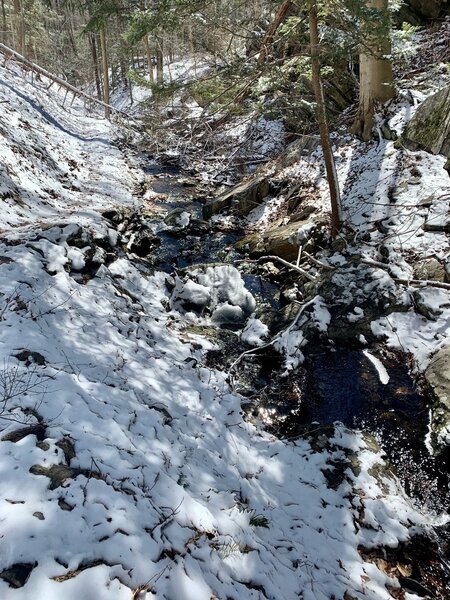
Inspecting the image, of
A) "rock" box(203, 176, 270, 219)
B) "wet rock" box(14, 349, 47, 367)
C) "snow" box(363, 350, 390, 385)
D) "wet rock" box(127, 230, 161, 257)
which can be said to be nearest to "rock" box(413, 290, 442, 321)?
"snow" box(363, 350, 390, 385)

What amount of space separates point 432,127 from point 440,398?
22.9 feet

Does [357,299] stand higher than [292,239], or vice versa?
A: [292,239]

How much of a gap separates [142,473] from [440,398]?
4076mm

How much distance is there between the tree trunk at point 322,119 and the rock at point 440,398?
4.16m

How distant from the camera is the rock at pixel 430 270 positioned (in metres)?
6.72

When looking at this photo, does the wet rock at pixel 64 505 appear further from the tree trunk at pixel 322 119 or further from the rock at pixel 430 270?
the tree trunk at pixel 322 119

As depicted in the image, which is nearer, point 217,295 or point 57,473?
point 57,473

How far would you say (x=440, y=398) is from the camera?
4.95m

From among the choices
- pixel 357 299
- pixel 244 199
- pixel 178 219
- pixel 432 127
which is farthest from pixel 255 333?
pixel 244 199

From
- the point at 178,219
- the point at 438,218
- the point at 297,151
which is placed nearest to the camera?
the point at 438,218

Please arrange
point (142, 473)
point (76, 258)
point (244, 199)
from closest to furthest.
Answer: point (142, 473)
point (76, 258)
point (244, 199)

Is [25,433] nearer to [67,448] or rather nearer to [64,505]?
[67,448]

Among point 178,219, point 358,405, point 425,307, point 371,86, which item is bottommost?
point 358,405

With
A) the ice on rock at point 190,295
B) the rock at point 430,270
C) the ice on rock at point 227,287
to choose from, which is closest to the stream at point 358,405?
the ice on rock at point 227,287
